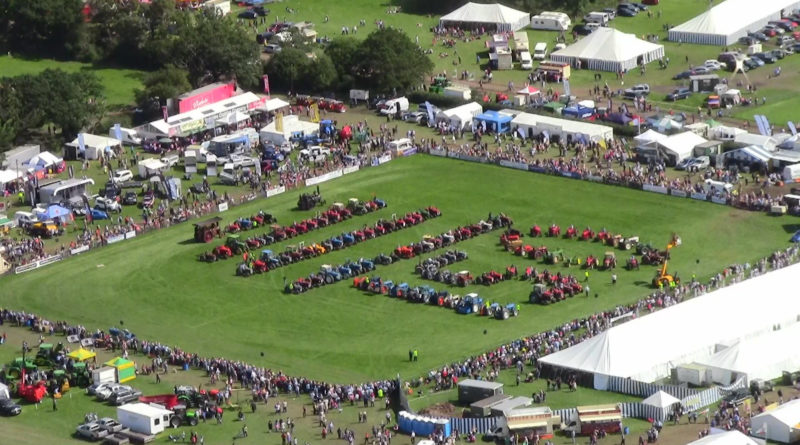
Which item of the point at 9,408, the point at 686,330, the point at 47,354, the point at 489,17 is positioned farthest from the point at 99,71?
the point at 686,330

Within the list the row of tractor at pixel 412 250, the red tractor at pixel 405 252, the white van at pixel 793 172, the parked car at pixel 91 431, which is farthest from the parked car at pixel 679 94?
the parked car at pixel 91 431

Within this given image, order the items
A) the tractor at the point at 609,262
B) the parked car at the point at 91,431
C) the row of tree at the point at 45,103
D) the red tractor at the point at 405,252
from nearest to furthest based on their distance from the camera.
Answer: the parked car at the point at 91,431 < the tractor at the point at 609,262 < the red tractor at the point at 405,252 < the row of tree at the point at 45,103

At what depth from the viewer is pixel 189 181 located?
13525 centimetres

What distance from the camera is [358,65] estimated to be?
152m

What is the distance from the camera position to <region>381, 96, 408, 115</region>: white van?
148 m

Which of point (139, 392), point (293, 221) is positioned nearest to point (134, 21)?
point (293, 221)

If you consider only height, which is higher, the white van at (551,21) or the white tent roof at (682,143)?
the white van at (551,21)

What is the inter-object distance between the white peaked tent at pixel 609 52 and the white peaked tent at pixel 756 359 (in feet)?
200

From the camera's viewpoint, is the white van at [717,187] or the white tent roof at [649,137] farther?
the white tent roof at [649,137]

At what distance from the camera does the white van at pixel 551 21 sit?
16812 cm

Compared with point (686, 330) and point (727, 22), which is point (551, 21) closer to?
point (727, 22)

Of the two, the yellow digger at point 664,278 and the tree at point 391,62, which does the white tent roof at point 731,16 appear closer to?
the tree at point 391,62

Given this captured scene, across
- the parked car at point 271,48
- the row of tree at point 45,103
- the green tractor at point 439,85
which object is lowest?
the green tractor at point 439,85

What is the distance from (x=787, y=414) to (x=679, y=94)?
62.4 m
